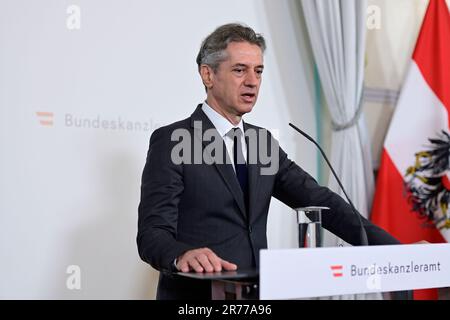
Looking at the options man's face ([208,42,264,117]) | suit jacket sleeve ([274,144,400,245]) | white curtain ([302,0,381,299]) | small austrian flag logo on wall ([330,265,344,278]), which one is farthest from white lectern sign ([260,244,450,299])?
white curtain ([302,0,381,299])

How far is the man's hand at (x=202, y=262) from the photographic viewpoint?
1.58 metres

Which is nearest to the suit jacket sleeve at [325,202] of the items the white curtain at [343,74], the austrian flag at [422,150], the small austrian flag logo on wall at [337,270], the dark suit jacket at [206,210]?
the dark suit jacket at [206,210]

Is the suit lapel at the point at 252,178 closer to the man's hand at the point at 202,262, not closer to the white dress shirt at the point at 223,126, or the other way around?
the white dress shirt at the point at 223,126

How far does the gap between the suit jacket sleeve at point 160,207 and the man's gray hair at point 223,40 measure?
0.33 meters

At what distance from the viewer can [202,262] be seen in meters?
1.59

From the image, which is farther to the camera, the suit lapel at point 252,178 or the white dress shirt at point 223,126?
the white dress shirt at point 223,126

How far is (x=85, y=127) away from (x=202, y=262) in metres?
1.41

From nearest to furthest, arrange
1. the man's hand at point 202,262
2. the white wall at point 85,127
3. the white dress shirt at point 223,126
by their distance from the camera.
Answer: the man's hand at point 202,262 → the white dress shirt at point 223,126 → the white wall at point 85,127

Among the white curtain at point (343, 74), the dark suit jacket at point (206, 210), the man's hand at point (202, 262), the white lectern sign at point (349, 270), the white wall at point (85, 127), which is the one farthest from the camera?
the white curtain at point (343, 74)

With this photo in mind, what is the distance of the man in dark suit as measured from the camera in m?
1.99

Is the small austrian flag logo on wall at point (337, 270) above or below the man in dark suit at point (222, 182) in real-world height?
below

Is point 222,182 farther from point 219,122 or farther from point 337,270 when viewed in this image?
point 337,270
